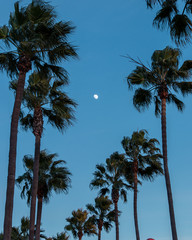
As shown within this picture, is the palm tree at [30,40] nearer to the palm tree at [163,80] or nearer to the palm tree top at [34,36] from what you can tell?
the palm tree top at [34,36]

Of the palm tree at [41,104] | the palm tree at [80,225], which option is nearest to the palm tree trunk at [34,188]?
the palm tree at [41,104]

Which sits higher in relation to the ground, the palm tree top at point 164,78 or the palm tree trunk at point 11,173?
the palm tree top at point 164,78

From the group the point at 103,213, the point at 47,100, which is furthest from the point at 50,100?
the point at 103,213

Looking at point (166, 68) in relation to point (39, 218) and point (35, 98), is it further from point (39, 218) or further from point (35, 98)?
point (39, 218)

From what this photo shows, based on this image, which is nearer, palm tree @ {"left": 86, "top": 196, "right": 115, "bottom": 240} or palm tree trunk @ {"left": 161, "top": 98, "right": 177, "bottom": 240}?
palm tree trunk @ {"left": 161, "top": 98, "right": 177, "bottom": 240}

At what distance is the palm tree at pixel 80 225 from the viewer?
4100 centimetres

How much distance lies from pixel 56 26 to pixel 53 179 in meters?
13.3

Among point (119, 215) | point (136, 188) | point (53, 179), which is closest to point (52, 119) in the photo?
point (53, 179)

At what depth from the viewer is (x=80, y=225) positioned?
4172cm

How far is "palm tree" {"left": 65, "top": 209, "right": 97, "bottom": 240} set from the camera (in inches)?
1614

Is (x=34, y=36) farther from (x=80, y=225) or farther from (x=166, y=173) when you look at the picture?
(x=80, y=225)

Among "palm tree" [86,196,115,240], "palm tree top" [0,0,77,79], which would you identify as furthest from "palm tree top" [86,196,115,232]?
"palm tree top" [0,0,77,79]

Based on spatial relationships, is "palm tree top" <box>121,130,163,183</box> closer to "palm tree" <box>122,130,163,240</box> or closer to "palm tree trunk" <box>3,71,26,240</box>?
"palm tree" <box>122,130,163,240</box>

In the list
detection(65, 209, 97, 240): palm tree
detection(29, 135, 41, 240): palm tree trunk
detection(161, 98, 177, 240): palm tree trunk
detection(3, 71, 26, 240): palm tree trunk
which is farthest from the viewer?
detection(65, 209, 97, 240): palm tree
